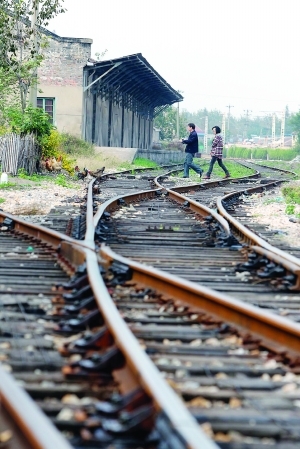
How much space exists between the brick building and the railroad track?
27.2m

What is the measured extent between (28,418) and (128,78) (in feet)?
112

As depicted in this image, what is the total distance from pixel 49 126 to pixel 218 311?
16.5m

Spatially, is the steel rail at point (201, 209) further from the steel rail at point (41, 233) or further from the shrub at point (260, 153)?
the shrub at point (260, 153)

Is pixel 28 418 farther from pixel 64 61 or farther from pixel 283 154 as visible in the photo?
pixel 283 154

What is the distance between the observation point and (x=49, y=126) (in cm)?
2039

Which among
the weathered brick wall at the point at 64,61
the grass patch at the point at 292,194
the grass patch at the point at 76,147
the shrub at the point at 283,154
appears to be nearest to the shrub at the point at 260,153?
the shrub at the point at 283,154

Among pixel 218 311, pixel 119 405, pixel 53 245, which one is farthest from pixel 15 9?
pixel 119 405

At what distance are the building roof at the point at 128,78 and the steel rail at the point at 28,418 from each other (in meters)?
27.4

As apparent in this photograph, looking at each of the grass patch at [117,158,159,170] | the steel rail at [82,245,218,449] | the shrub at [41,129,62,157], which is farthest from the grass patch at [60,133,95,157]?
the steel rail at [82,245,218,449]

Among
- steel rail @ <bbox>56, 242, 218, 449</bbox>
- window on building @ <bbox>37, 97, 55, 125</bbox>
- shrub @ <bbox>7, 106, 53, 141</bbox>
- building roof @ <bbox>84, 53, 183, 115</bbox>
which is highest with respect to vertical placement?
building roof @ <bbox>84, 53, 183, 115</bbox>

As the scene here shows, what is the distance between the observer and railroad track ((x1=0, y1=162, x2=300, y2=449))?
8.80 feet

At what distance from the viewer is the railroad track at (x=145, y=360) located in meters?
2.68

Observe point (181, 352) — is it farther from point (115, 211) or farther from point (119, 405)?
point (115, 211)

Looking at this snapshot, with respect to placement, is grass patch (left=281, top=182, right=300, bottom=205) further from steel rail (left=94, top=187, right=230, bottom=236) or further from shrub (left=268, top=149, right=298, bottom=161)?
shrub (left=268, top=149, right=298, bottom=161)
